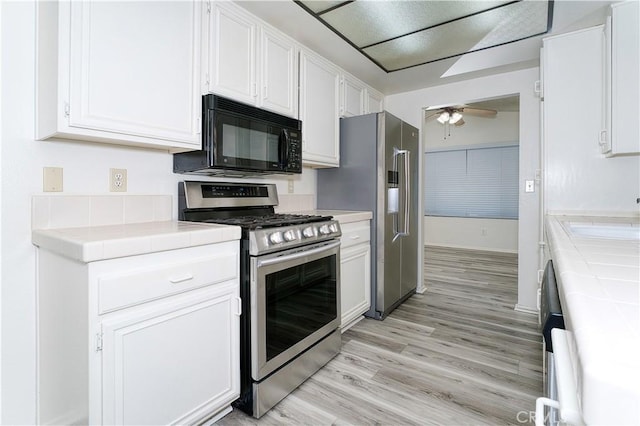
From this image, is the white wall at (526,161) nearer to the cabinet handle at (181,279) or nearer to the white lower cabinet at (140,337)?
the white lower cabinet at (140,337)

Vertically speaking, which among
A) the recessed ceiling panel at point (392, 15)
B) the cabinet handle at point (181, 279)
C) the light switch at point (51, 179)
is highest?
the recessed ceiling panel at point (392, 15)

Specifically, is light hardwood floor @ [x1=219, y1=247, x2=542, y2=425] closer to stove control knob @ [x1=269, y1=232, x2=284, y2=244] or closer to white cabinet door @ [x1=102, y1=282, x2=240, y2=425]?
white cabinet door @ [x1=102, y1=282, x2=240, y2=425]

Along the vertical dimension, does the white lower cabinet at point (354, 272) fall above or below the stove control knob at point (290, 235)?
below

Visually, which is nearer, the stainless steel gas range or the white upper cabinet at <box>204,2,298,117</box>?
the stainless steel gas range

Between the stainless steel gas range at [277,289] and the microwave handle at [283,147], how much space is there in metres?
0.31

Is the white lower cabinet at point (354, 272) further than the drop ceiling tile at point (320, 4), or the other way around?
the white lower cabinet at point (354, 272)

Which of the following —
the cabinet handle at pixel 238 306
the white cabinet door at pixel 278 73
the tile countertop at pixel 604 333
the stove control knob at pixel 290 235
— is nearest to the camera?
the tile countertop at pixel 604 333

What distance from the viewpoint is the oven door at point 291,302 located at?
5.37 ft

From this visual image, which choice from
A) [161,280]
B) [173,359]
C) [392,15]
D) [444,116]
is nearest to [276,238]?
[161,280]

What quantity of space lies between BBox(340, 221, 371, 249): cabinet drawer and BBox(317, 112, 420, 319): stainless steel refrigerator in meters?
0.09

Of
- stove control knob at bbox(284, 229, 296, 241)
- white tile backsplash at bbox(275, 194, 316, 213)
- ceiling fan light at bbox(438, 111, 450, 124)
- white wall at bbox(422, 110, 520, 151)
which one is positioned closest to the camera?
stove control knob at bbox(284, 229, 296, 241)

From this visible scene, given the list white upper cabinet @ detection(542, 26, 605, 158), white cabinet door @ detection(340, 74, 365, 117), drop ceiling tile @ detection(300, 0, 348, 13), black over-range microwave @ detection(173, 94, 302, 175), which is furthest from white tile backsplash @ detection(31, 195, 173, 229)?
white upper cabinet @ detection(542, 26, 605, 158)

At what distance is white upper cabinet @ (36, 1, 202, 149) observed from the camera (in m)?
1.32

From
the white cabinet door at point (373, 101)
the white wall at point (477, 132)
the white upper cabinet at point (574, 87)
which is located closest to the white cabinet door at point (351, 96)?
the white cabinet door at point (373, 101)
